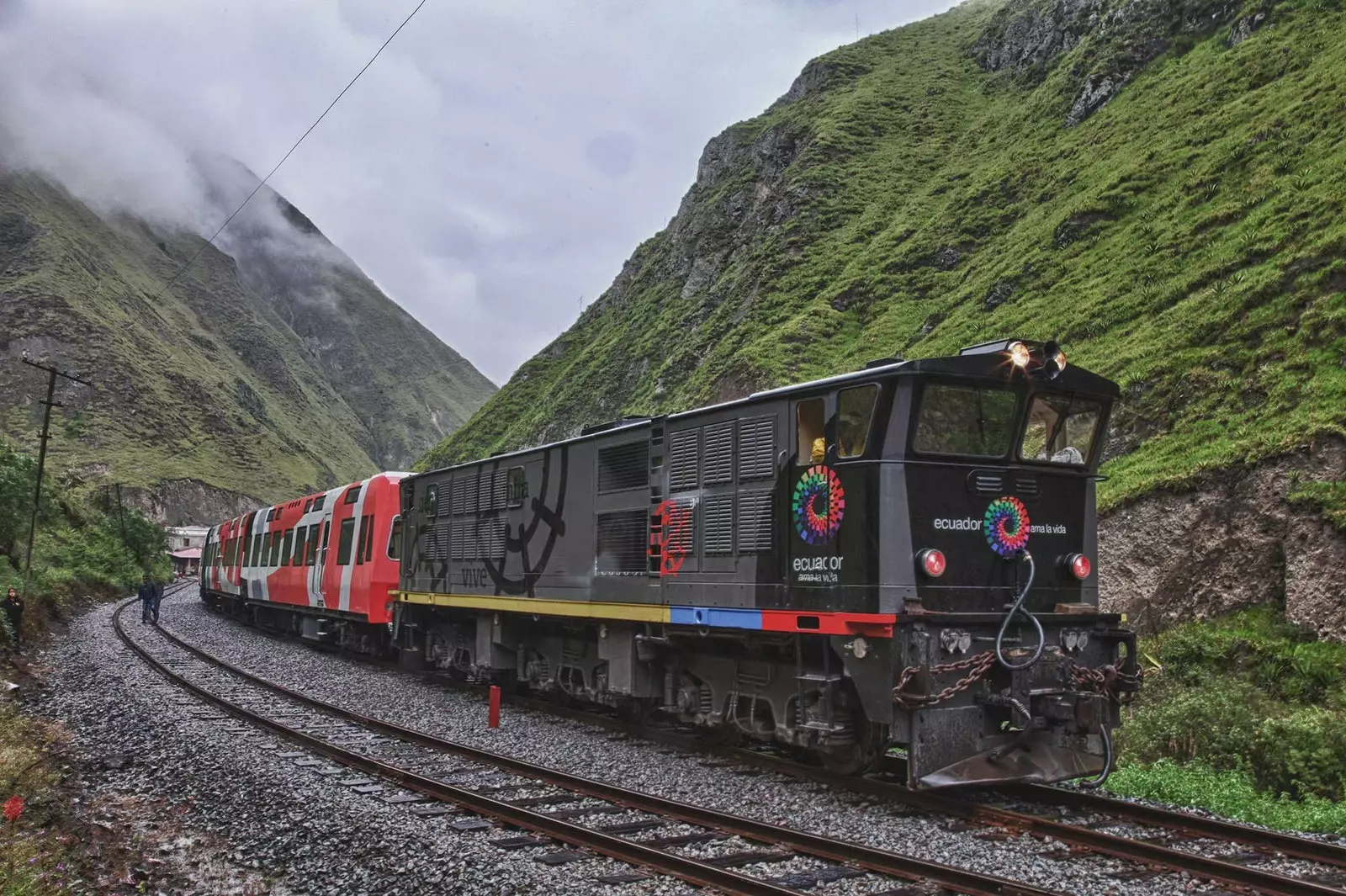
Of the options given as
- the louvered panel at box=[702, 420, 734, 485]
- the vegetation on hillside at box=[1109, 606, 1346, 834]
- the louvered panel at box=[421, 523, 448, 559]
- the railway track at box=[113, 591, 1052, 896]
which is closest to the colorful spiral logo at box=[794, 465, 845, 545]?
the louvered panel at box=[702, 420, 734, 485]

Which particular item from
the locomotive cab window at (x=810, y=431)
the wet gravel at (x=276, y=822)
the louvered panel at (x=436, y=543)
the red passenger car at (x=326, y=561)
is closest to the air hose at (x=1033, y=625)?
the locomotive cab window at (x=810, y=431)

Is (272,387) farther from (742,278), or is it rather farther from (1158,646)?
(1158,646)

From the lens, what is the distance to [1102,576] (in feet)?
47.5

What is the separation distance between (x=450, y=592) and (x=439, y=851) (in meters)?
9.56

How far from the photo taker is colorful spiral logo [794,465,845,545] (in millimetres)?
8578

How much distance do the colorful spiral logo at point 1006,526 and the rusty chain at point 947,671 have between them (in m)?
1.04

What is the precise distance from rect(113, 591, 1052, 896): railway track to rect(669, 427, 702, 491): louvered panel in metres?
3.23

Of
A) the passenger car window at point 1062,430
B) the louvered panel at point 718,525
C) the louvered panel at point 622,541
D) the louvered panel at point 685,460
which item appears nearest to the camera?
the passenger car window at point 1062,430

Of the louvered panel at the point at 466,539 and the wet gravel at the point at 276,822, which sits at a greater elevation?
the louvered panel at the point at 466,539

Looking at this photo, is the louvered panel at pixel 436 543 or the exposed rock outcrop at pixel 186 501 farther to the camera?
the exposed rock outcrop at pixel 186 501

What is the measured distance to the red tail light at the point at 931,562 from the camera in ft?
26.8

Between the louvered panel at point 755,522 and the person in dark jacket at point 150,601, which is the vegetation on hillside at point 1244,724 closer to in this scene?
the louvered panel at point 755,522

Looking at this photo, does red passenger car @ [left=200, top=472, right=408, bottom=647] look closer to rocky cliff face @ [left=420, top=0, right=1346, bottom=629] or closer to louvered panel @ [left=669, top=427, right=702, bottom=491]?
louvered panel @ [left=669, top=427, right=702, bottom=491]

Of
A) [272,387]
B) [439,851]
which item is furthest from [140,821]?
[272,387]
